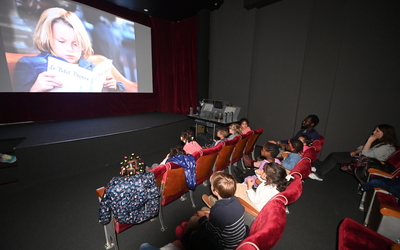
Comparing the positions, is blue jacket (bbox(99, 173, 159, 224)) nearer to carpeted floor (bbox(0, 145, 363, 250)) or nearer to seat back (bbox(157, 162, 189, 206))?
seat back (bbox(157, 162, 189, 206))

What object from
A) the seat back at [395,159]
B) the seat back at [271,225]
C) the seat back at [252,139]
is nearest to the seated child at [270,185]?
the seat back at [271,225]

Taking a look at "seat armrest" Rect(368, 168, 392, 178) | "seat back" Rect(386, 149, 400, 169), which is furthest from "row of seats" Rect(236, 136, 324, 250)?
"seat back" Rect(386, 149, 400, 169)

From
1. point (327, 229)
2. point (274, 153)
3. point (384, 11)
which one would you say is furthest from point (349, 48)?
point (327, 229)

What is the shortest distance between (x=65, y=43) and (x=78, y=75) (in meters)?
0.81

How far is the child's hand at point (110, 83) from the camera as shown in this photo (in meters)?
5.20

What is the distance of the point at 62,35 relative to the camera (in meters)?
4.15

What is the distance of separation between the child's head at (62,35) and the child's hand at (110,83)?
32.2 inches

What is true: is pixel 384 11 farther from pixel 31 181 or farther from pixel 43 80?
pixel 43 80

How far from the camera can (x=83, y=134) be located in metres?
3.43

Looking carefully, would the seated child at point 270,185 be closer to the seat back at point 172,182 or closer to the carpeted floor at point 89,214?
the carpeted floor at point 89,214

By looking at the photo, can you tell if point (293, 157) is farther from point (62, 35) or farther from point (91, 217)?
point (62, 35)

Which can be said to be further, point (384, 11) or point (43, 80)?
point (43, 80)

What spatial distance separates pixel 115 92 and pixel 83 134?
2.59m

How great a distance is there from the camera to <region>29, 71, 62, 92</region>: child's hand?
13.4 ft
